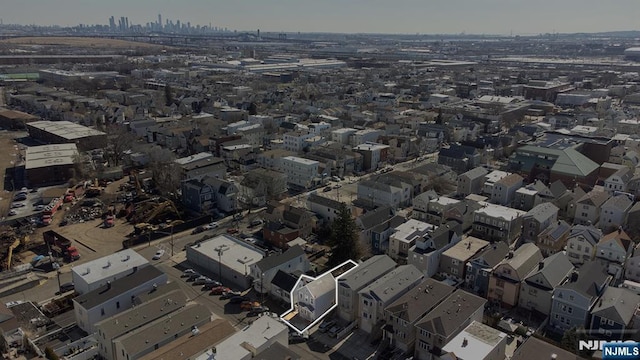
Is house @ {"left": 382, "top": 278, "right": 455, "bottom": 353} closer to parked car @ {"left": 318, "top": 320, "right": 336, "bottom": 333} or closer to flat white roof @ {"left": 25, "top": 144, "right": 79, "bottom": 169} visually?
parked car @ {"left": 318, "top": 320, "right": 336, "bottom": 333}

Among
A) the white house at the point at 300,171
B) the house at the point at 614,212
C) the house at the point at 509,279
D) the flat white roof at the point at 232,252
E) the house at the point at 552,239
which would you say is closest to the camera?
the house at the point at 509,279

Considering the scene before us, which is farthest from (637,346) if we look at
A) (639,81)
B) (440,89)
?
(639,81)

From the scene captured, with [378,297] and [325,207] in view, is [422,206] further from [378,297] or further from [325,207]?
[378,297]

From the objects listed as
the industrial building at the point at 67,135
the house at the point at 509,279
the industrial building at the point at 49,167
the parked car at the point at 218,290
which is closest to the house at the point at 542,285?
the house at the point at 509,279

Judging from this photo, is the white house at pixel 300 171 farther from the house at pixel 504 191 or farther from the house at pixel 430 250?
the house at pixel 430 250

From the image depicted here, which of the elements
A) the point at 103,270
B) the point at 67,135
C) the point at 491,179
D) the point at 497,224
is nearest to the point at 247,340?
the point at 103,270

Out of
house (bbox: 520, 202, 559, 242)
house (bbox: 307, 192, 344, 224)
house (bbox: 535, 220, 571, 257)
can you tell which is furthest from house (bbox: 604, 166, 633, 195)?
house (bbox: 307, 192, 344, 224)

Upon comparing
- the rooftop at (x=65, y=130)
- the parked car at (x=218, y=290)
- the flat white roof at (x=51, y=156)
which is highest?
the rooftop at (x=65, y=130)
